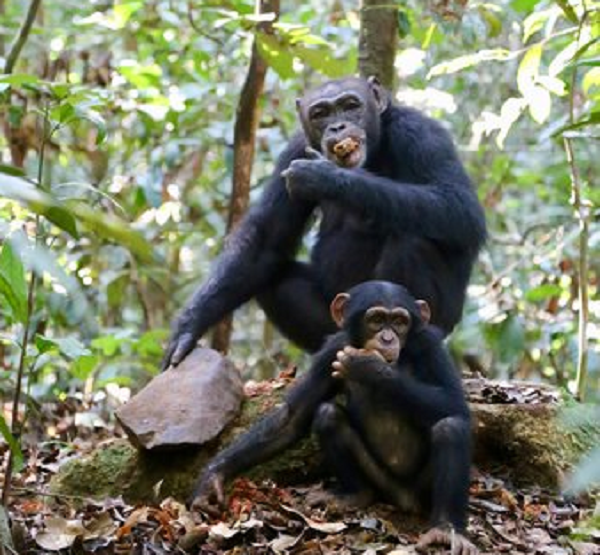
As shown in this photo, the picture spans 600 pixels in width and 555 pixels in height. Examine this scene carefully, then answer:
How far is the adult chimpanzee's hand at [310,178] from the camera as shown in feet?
17.5

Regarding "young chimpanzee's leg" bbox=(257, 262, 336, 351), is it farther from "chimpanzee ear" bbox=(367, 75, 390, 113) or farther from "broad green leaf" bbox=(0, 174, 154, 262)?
"broad green leaf" bbox=(0, 174, 154, 262)

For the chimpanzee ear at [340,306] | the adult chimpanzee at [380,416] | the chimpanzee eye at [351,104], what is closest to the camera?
the adult chimpanzee at [380,416]

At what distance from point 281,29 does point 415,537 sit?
134 inches

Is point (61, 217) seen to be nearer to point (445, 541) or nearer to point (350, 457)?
point (445, 541)

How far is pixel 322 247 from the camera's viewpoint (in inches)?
243

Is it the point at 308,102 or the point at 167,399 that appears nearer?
the point at 167,399

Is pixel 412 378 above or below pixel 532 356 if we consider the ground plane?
above

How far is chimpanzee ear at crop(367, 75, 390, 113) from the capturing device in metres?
6.01

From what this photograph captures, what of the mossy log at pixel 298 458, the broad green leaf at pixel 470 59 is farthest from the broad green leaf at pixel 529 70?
the mossy log at pixel 298 458

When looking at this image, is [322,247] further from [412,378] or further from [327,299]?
[412,378]

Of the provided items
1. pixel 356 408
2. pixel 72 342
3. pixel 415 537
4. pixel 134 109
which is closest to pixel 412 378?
pixel 356 408

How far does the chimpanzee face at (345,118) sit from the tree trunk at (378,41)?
61 cm

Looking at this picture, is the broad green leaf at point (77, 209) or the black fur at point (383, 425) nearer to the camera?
the broad green leaf at point (77, 209)

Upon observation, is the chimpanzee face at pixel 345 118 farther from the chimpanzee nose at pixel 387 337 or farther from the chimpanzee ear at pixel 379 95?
the chimpanzee nose at pixel 387 337
